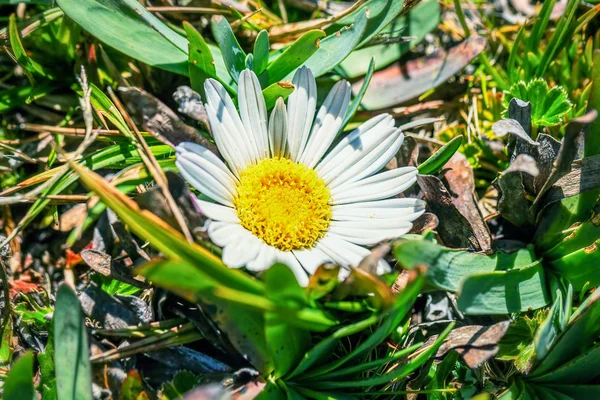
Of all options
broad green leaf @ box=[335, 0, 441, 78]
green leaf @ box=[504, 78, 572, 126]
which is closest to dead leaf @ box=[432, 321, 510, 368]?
green leaf @ box=[504, 78, 572, 126]

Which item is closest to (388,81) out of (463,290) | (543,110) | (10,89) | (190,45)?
(543,110)

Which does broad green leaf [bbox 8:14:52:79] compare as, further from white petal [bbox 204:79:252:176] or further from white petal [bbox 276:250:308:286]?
white petal [bbox 276:250:308:286]

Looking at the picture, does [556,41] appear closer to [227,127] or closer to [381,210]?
[381,210]

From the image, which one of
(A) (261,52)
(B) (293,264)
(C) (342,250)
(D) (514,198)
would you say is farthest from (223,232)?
(D) (514,198)

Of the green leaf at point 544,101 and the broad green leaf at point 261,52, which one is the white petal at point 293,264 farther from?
the green leaf at point 544,101

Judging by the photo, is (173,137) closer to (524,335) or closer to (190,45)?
(190,45)

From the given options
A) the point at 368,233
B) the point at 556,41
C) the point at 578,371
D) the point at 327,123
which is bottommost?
the point at 578,371
